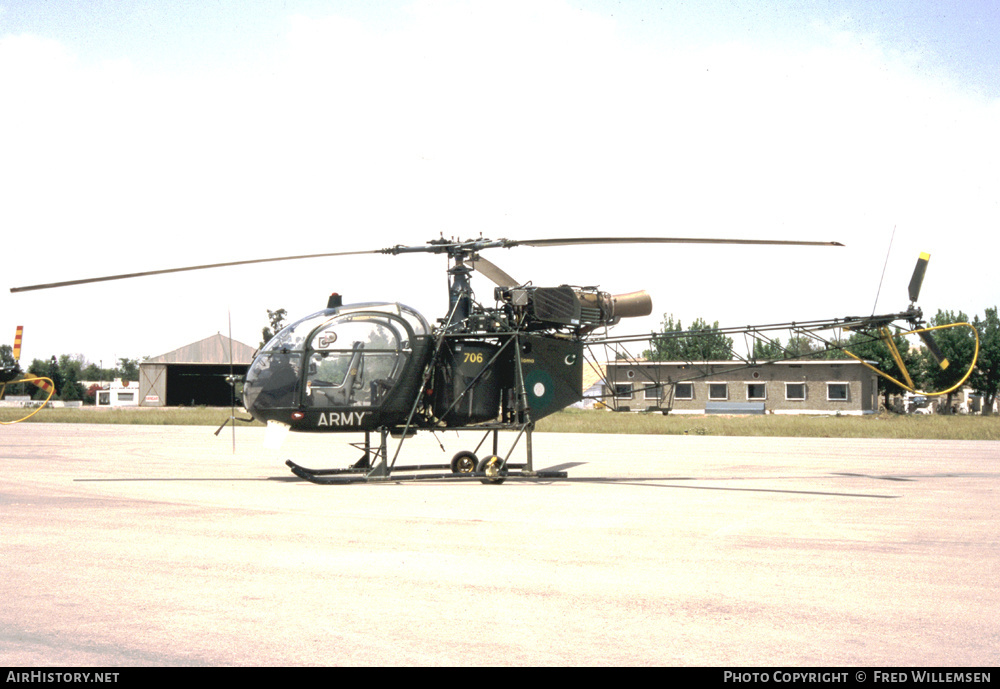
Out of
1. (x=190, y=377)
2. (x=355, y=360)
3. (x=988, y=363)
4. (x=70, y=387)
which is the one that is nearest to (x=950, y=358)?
(x=988, y=363)

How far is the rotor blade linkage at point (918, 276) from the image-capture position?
46.0 ft

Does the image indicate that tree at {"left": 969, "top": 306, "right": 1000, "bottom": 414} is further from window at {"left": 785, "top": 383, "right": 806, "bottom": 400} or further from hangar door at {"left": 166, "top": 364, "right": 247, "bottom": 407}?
hangar door at {"left": 166, "top": 364, "right": 247, "bottom": 407}

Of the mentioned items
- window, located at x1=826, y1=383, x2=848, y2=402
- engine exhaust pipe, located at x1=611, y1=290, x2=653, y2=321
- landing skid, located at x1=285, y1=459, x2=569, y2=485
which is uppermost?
engine exhaust pipe, located at x1=611, y1=290, x2=653, y2=321

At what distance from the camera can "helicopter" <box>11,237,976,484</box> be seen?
12969mm

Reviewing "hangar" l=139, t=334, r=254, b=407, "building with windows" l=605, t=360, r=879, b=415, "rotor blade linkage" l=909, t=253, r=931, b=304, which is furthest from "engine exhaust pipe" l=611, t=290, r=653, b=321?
"hangar" l=139, t=334, r=254, b=407

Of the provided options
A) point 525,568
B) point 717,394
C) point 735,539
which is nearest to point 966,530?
point 735,539

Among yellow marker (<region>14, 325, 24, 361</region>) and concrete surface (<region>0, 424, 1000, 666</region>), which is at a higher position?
yellow marker (<region>14, 325, 24, 361</region>)

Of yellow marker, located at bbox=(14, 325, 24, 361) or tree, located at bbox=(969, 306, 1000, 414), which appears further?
tree, located at bbox=(969, 306, 1000, 414)

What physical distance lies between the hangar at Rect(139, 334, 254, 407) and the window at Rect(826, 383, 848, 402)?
46736 millimetres

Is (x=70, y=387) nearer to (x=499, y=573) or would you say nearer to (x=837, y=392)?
(x=837, y=392)

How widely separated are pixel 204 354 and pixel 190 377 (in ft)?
8.61

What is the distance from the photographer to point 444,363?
13.8 metres

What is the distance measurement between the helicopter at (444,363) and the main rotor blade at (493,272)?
19 millimetres
